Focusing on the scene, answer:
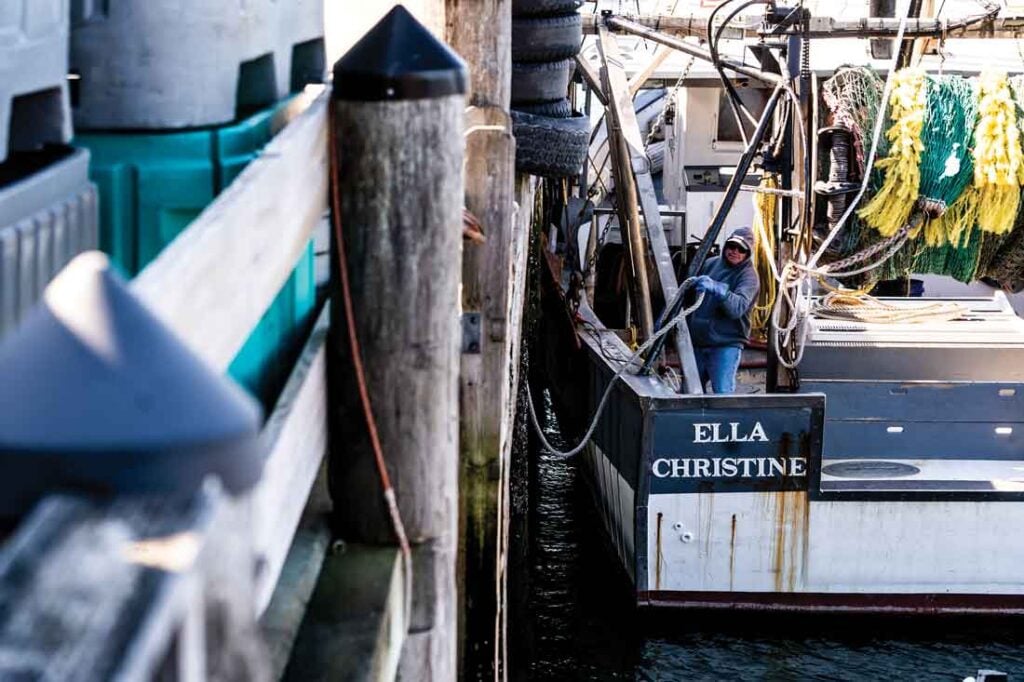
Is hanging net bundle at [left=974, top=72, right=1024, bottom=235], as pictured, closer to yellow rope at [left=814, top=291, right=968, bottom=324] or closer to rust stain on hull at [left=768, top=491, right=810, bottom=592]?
yellow rope at [left=814, top=291, right=968, bottom=324]

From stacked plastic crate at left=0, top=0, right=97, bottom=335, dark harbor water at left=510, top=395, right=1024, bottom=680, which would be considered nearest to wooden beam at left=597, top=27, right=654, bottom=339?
dark harbor water at left=510, top=395, right=1024, bottom=680

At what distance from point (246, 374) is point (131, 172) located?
73 centimetres

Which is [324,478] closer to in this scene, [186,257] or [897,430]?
[186,257]

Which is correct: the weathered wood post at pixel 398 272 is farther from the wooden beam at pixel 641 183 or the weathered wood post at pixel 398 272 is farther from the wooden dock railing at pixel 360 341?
the wooden beam at pixel 641 183

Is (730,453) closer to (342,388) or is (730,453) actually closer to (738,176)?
(738,176)

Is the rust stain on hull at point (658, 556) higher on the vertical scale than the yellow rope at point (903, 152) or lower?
lower

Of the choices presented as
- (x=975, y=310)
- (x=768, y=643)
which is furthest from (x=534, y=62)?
(x=975, y=310)

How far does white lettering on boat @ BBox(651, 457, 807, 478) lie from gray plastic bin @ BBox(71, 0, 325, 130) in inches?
272

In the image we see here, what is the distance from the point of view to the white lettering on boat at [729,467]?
33.3 ft

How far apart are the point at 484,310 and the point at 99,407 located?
12.9ft

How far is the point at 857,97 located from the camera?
1077cm

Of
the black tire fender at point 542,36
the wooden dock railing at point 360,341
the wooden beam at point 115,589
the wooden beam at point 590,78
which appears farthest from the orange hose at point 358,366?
the wooden beam at point 590,78

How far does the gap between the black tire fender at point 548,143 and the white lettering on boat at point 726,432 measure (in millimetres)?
3258

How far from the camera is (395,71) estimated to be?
2.89 meters
